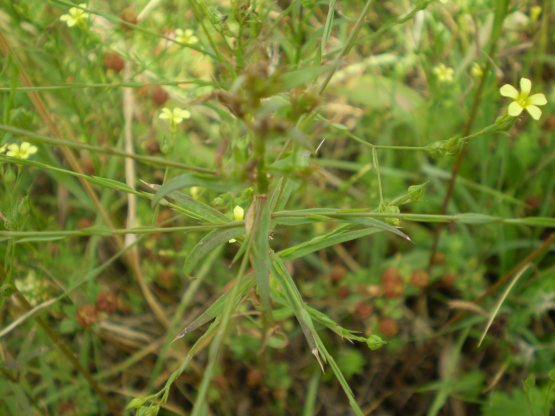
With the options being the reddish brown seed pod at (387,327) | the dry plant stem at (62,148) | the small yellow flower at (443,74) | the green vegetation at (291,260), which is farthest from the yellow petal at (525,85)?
the dry plant stem at (62,148)

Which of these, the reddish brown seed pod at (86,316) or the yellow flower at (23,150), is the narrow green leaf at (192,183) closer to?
the yellow flower at (23,150)

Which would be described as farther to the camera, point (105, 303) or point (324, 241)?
point (105, 303)

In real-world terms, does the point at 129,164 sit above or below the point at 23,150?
below

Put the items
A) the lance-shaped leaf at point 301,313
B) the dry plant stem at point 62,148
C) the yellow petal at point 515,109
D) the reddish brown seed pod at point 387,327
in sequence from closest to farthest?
1. the lance-shaped leaf at point 301,313
2. the yellow petal at point 515,109
3. the dry plant stem at point 62,148
4. the reddish brown seed pod at point 387,327

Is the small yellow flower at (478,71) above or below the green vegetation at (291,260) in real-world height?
above

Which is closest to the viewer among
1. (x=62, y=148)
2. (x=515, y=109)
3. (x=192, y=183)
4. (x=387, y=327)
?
(x=192, y=183)

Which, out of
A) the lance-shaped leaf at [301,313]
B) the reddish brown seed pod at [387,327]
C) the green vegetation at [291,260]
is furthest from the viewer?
the reddish brown seed pod at [387,327]

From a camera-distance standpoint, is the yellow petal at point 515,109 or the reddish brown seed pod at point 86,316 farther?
the reddish brown seed pod at point 86,316

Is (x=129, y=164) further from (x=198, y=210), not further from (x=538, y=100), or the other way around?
(x=538, y=100)

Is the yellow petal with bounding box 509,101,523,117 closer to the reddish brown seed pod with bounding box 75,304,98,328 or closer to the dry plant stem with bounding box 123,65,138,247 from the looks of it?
the dry plant stem with bounding box 123,65,138,247

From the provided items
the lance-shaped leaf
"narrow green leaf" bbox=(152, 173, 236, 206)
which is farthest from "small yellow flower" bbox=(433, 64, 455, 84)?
"narrow green leaf" bbox=(152, 173, 236, 206)

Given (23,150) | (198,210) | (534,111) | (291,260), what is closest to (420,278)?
(291,260)
